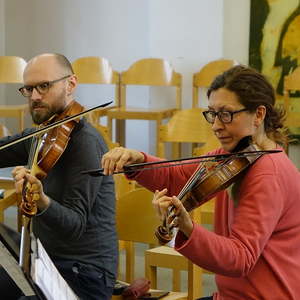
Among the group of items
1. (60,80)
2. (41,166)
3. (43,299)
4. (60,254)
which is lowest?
(60,254)

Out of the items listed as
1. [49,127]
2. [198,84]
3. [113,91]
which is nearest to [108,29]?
[113,91]

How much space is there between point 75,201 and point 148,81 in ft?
10.9

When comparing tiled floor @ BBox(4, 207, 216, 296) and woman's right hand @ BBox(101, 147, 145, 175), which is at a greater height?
woman's right hand @ BBox(101, 147, 145, 175)

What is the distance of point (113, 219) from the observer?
2072 mm

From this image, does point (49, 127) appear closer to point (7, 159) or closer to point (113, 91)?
point (7, 159)

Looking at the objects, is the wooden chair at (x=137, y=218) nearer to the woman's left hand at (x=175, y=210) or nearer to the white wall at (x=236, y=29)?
the woman's left hand at (x=175, y=210)

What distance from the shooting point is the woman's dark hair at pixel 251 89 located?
1599mm

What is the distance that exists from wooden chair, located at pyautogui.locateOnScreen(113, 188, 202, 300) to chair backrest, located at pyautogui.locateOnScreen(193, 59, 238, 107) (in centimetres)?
277

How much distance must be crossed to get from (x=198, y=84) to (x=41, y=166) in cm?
337

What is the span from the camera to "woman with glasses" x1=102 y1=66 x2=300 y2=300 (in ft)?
4.71

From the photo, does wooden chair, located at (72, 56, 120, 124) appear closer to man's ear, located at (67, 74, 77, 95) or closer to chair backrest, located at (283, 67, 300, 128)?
chair backrest, located at (283, 67, 300, 128)

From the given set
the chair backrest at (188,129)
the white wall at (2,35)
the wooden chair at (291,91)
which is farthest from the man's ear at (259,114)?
the white wall at (2,35)

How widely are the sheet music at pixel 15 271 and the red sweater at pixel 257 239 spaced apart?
35 centimetres

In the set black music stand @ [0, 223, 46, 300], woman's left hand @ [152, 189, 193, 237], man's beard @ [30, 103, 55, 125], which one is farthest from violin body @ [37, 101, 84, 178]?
→ woman's left hand @ [152, 189, 193, 237]
